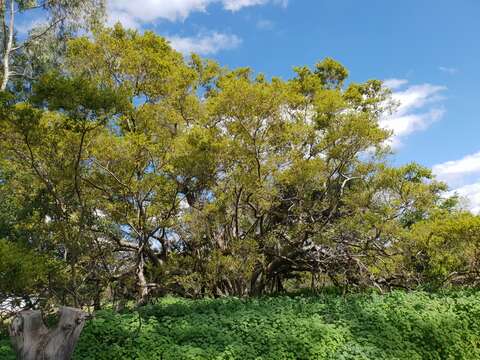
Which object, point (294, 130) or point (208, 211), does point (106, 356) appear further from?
point (294, 130)

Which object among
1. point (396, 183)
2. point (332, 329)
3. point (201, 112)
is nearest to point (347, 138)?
point (396, 183)

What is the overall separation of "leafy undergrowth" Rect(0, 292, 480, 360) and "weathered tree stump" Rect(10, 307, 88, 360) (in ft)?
Answer: 4.10

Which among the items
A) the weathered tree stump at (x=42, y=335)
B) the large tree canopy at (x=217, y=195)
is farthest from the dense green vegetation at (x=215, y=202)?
the weathered tree stump at (x=42, y=335)

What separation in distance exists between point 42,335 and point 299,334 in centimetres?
342

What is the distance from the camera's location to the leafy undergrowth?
626cm

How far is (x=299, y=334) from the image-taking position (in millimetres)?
6629

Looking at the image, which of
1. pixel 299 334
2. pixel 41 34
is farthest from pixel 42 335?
pixel 41 34

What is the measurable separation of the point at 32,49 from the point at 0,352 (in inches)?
620

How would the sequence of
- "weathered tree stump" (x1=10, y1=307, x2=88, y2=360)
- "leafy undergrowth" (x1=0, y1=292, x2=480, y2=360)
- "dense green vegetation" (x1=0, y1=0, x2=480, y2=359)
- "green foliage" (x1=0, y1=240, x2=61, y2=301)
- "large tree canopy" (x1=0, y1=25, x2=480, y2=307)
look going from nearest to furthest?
"weathered tree stump" (x1=10, y1=307, x2=88, y2=360), "leafy undergrowth" (x1=0, y1=292, x2=480, y2=360), "green foliage" (x1=0, y1=240, x2=61, y2=301), "dense green vegetation" (x1=0, y1=0, x2=480, y2=359), "large tree canopy" (x1=0, y1=25, x2=480, y2=307)

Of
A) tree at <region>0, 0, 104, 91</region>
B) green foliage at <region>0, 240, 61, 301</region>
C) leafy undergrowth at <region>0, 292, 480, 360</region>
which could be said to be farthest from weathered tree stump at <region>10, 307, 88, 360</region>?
tree at <region>0, 0, 104, 91</region>

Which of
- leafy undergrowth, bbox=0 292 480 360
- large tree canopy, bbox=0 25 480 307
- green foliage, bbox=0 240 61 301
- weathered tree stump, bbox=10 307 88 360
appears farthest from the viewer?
large tree canopy, bbox=0 25 480 307

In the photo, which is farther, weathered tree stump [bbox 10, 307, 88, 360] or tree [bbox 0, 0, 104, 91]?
tree [bbox 0, 0, 104, 91]

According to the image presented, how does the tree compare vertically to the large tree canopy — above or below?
above

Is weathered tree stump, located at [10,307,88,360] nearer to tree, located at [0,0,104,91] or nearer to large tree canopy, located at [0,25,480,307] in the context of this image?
large tree canopy, located at [0,25,480,307]
